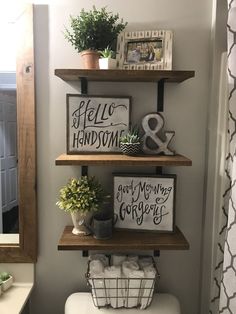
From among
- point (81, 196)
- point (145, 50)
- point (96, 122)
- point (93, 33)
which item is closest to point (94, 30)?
point (93, 33)

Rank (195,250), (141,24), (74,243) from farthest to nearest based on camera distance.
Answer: (195,250) → (141,24) → (74,243)

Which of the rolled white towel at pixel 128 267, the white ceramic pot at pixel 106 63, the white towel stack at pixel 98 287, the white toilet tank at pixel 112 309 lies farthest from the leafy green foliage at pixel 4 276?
the white ceramic pot at pixel 106 63

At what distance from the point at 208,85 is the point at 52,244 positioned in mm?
995

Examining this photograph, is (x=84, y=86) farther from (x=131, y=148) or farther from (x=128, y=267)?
(x=128, y=267)

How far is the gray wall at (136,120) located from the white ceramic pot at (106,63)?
0.50 ft

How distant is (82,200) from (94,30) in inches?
26.0

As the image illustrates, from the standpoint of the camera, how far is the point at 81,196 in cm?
115

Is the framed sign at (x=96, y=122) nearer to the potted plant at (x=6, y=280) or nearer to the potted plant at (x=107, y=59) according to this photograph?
the potted plant at (x=107, y=59)

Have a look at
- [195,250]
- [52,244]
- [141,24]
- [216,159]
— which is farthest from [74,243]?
[141,24]

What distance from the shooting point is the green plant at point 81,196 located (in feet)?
3.75

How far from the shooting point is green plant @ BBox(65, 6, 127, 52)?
1081mm

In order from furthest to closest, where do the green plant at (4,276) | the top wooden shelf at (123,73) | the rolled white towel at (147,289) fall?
the green plant at (4,276)
the rolled white towel at (147,289)
the top wooden shelf at (123,73)

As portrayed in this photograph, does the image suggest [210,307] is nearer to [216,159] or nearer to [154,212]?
[154,212]

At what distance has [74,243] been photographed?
1.12m
